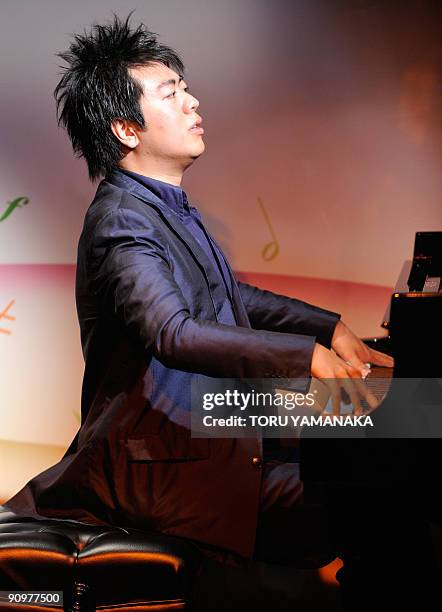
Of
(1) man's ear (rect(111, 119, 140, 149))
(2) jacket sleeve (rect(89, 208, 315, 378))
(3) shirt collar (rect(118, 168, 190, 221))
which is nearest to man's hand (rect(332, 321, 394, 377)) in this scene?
(2) jacket sleeve (rect(89, 208, 315, 378))

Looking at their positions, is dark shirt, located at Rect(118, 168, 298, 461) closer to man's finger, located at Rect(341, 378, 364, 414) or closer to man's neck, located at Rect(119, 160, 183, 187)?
man's neck, located at Rect(119, 160, 183, 187)

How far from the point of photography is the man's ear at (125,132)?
7.10ft

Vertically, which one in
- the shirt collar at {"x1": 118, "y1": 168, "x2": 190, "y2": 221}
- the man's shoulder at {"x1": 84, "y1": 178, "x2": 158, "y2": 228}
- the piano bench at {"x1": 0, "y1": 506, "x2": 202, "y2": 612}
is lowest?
the piano bench at {"x1": 0, "y1": 506, "x2": 202, "y2": 612}

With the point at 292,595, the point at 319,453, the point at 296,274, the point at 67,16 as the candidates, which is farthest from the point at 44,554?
the point at 67,16

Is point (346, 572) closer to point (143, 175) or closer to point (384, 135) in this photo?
point (143, 175)

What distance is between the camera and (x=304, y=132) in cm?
368

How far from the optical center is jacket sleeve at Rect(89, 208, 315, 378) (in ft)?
5.35

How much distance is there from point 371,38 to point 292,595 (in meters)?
2.37

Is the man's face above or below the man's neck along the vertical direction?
above

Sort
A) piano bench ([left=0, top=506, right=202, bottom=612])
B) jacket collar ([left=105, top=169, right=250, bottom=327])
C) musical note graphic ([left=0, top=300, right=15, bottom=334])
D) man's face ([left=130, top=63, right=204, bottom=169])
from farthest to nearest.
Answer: musical note graphic ([left=0, top=300, right=15, bottom=334]) → man's face ([left=130, top=63, right=204, bottom=169]) → jacket collar ([left=105, top=169, right=250, bottom=327]) → piano bench ([left=0, top=506, right=202, bottom=612])

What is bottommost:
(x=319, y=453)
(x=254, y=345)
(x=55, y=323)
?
(x=319, y=453)

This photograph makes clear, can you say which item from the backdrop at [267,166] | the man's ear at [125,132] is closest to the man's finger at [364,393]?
the man's ear at [125,132]

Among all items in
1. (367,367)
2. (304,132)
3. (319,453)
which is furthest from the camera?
(304,132)

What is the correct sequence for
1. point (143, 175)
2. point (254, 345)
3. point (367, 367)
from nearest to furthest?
point (254, 345) < point (367, 367) < point (143, 175)
